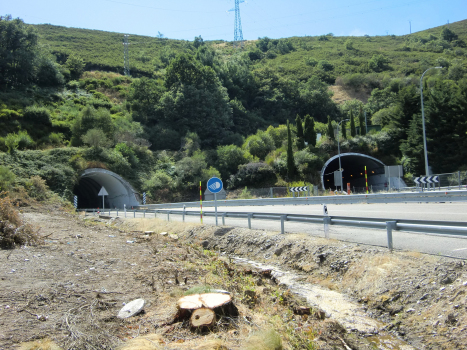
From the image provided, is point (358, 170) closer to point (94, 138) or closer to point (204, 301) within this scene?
point (94, 138)

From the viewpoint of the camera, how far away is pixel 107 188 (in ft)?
161

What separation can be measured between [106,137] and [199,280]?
43885 millimetres

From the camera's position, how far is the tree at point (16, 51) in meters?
55.7

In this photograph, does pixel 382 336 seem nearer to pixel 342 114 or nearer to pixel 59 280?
pixel 59 280

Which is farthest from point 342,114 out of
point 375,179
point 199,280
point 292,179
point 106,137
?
point 199,280

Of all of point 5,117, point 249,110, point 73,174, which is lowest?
Result: point 73,174

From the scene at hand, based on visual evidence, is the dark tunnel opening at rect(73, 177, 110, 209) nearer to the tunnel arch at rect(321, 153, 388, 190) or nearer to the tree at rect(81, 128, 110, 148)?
the tree at rect(81, 128, 110, 148)

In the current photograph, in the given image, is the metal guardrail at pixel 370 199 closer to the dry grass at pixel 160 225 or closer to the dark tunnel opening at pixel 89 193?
the dry grass at pixel 160 225

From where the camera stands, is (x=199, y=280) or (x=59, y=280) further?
(x=199, y=280)

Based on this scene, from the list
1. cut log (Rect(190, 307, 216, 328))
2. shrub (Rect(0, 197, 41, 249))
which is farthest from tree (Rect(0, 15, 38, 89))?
cut log (Rect(190, 307, 216, 328))

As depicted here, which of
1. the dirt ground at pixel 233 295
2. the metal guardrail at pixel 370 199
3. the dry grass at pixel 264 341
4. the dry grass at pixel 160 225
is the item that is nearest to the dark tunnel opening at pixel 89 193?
the metal guardrail at pixel 370 199

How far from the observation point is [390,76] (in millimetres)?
101000

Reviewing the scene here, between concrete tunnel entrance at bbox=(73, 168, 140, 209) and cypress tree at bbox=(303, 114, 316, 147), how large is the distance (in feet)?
85.9

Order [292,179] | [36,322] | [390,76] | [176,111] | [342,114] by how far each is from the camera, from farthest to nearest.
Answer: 1. [390,76]
2. [342,114]
3. [176,111]
4. [292,179]
5. [36,322]
